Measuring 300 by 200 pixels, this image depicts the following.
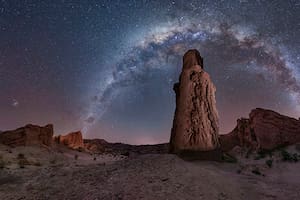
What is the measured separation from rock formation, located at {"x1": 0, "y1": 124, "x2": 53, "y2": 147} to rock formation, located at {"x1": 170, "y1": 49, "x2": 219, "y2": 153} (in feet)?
91.2

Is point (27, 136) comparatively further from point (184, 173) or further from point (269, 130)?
point (269, 130)

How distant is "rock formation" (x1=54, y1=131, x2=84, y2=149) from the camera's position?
167 ft

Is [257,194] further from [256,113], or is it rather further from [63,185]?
[256,113]

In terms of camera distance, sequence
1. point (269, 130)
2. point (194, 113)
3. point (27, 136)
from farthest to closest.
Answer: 1. point (27, 136)
2. point (269, 130)
3. point (194, 113)

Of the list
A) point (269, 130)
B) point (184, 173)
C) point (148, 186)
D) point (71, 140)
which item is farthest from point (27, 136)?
point (269, 130)

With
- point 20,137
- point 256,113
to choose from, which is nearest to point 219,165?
point 256,113

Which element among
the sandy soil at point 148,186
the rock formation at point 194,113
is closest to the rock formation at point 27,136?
the sandy soil at point 148,186

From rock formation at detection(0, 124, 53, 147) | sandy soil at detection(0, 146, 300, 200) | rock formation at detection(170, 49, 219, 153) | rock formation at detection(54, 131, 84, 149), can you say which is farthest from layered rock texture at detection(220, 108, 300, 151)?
rock formation at detection(54, 131, 84, 149)

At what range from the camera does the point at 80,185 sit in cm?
830

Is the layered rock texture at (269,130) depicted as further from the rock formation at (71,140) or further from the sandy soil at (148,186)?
the rock formation at (71,140)

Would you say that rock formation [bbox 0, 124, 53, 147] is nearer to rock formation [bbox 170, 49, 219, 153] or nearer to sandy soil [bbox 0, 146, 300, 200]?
sandy soil [bbox 0, 146, 300, 200]

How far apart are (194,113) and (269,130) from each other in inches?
871

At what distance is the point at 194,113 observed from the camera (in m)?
14.7

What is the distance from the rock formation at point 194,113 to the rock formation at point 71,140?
1556 inches
